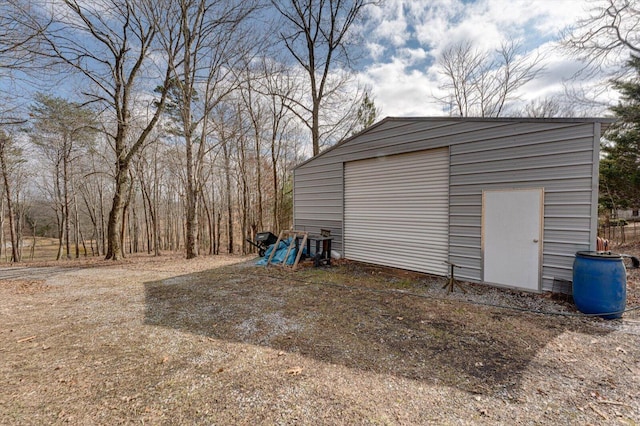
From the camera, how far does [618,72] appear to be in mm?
9219

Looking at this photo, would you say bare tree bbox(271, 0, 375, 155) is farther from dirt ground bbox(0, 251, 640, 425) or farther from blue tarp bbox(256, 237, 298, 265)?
dirt ground bbox(0, 251, 640, 425)

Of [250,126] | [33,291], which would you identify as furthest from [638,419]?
[250,126]

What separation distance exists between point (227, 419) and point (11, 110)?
830cm

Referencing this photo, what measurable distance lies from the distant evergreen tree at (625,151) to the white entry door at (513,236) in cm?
888

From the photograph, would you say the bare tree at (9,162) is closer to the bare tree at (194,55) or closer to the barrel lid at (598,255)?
the bare tree at (194,55)

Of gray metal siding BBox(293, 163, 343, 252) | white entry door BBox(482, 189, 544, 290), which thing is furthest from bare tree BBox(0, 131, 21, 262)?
white entry door BBox(482, 189, 544, 290)

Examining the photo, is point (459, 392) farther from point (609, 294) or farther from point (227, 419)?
point (609, 294)

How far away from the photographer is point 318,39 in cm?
1109

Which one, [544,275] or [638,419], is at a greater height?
[544,275]

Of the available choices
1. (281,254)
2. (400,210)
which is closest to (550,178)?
(400,210)

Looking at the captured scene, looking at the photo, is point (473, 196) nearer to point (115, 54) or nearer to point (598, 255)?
point (598, 255)

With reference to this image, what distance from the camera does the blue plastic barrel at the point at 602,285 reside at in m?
3.09

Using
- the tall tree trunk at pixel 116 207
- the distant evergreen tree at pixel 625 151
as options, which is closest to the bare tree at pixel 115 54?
the tall tree trunk at pixel 116 207

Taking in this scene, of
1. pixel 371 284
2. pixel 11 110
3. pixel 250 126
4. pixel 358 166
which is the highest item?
pixel 250 126
